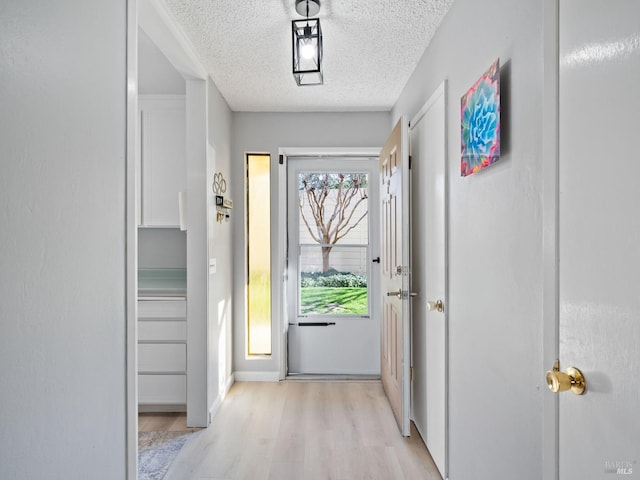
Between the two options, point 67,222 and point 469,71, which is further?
point 469,71

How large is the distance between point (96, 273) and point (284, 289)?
2500 mm

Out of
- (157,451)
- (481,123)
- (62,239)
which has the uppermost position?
(481,123)

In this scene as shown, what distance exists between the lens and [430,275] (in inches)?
95.8

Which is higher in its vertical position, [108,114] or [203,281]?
[108,114]

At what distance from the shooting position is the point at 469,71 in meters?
1.82

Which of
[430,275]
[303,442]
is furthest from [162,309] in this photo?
[430,275]

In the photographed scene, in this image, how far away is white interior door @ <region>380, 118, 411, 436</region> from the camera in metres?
2.60

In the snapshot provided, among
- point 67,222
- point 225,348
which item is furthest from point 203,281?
point 67,222

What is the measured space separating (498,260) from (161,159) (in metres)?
2.85

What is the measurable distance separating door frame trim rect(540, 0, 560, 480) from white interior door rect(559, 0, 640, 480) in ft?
0.07

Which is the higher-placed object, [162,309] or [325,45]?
[325,45]

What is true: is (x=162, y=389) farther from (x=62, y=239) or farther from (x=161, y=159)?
(x=62, y=239)

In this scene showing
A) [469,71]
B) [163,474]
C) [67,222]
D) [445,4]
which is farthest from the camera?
[163,474]

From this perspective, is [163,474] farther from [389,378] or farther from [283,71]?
[283,71]
